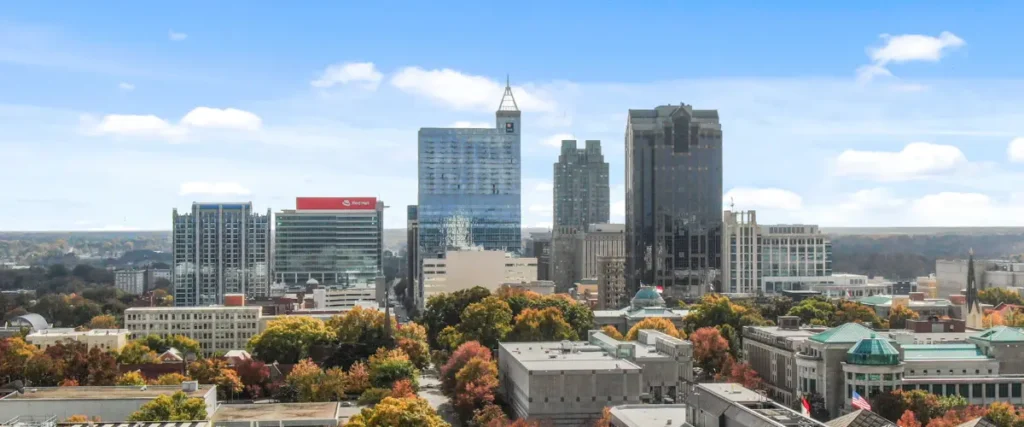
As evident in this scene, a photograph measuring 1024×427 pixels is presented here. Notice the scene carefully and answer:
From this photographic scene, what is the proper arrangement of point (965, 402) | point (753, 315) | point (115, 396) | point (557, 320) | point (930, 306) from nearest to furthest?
point (115, 396), point (965, 402), point (557, 320), point (753, 315), point (930, 306)

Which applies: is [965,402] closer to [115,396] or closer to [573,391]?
[573,391]

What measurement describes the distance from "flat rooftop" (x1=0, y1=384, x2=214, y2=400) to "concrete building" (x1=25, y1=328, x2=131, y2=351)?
4464cm

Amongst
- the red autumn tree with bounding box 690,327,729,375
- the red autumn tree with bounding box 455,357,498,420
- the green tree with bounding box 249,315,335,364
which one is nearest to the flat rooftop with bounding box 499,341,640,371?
the red autumn tree with bounding box 455,357,498,420

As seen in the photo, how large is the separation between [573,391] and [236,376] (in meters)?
31.9

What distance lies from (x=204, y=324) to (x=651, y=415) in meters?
94.7

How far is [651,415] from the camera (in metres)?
78.3

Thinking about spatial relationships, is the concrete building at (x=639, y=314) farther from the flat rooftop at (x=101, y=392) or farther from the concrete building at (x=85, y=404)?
the concrete building at (x=85, y=404)

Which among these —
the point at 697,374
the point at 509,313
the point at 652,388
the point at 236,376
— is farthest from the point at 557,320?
the point at 236,376

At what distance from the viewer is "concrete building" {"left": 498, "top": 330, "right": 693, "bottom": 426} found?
95062 millimetres

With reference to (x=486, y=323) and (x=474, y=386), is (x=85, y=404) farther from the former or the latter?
(x=486, y=323)

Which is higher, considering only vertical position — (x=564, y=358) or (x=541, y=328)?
(x=541, y=328)

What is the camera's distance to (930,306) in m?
184

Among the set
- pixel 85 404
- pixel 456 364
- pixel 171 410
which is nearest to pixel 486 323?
pixel 456 364

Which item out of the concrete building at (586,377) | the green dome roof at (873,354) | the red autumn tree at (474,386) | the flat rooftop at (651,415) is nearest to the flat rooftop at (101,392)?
the red autumn tree at (474,386)
